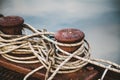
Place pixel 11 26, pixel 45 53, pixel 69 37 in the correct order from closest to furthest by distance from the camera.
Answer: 1. pixel 69 37
2. pixel 45 53
3. pixel 11 26

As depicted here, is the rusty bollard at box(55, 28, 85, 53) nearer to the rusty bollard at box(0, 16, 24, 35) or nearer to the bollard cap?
the bollard cap

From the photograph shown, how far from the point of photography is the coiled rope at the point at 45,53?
145 centimetres

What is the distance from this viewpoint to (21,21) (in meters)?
1.83

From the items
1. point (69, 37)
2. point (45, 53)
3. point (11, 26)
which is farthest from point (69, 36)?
point (11, 26)

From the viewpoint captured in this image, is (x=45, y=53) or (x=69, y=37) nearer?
(x=69, y=37)

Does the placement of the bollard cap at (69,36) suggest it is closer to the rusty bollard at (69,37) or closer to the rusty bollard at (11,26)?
the rusty bollard at (69,37)

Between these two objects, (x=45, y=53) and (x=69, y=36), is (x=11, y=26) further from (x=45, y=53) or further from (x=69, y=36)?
(x=69, y=36)

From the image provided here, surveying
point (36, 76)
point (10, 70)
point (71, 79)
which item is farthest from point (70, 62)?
point (10, 70)

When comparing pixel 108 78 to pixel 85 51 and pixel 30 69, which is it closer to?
pixel 85 51

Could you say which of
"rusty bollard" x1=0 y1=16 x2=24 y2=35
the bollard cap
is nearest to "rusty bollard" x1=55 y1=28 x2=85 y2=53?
the bollard cap

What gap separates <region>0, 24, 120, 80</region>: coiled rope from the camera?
1449 mm

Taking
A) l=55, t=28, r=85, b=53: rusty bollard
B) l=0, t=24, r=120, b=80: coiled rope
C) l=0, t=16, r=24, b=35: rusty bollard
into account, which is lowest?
l=0, t=24, r=120, b=80: coiled rope

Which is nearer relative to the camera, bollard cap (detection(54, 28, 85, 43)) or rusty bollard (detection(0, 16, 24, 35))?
bollard cap (detection(54, 28, 85, 43))

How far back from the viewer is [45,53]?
62.4 inches
